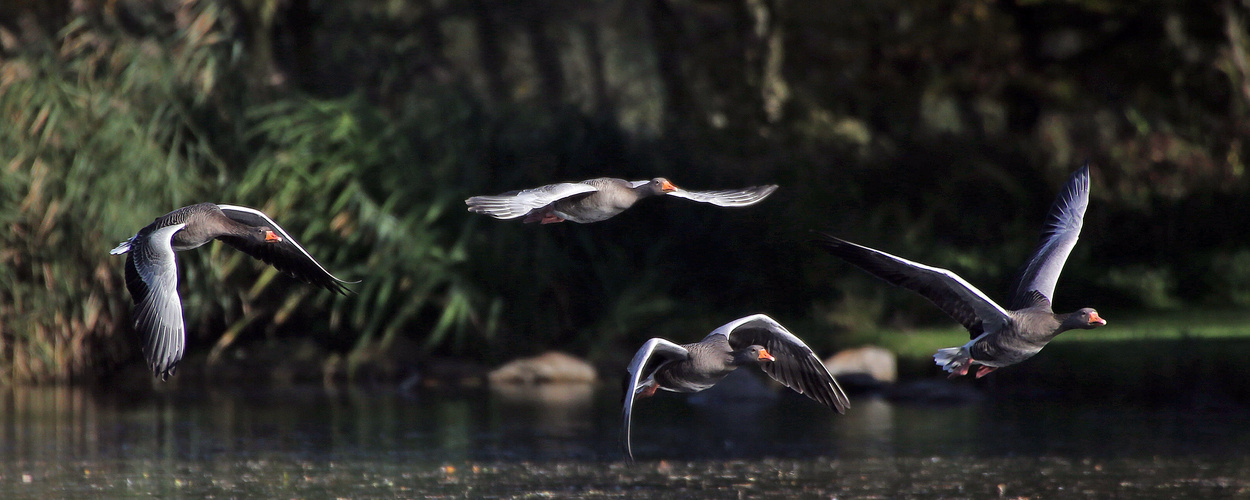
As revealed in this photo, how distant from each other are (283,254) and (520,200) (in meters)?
1.81

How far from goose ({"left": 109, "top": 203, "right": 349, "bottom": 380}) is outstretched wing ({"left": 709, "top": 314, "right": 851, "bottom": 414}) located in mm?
2281

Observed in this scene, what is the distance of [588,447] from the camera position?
11.9 m

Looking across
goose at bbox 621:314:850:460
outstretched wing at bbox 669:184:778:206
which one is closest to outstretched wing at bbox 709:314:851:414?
goose at bbox 621:314:850:460

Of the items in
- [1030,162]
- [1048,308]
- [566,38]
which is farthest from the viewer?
[566,38]

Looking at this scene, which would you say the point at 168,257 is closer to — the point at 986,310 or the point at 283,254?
the point at 283,254

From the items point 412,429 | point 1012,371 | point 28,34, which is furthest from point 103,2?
point 1012,371

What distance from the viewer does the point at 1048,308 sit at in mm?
8594

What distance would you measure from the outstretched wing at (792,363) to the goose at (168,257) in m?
2.28

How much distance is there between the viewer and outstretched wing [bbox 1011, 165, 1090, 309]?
29.0 ft

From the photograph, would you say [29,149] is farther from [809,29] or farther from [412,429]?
[809,29]

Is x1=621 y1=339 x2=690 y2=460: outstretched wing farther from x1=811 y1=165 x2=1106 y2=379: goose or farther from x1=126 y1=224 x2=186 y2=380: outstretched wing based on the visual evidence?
x1=126 y1=224 x2=186 y2=380: outstretched wing

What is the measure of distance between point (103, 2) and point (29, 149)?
3.56 m

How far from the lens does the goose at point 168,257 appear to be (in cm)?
805

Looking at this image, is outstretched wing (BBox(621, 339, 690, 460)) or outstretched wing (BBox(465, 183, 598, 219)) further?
outstretched wing (BBox(465, 183, 598, 219))
